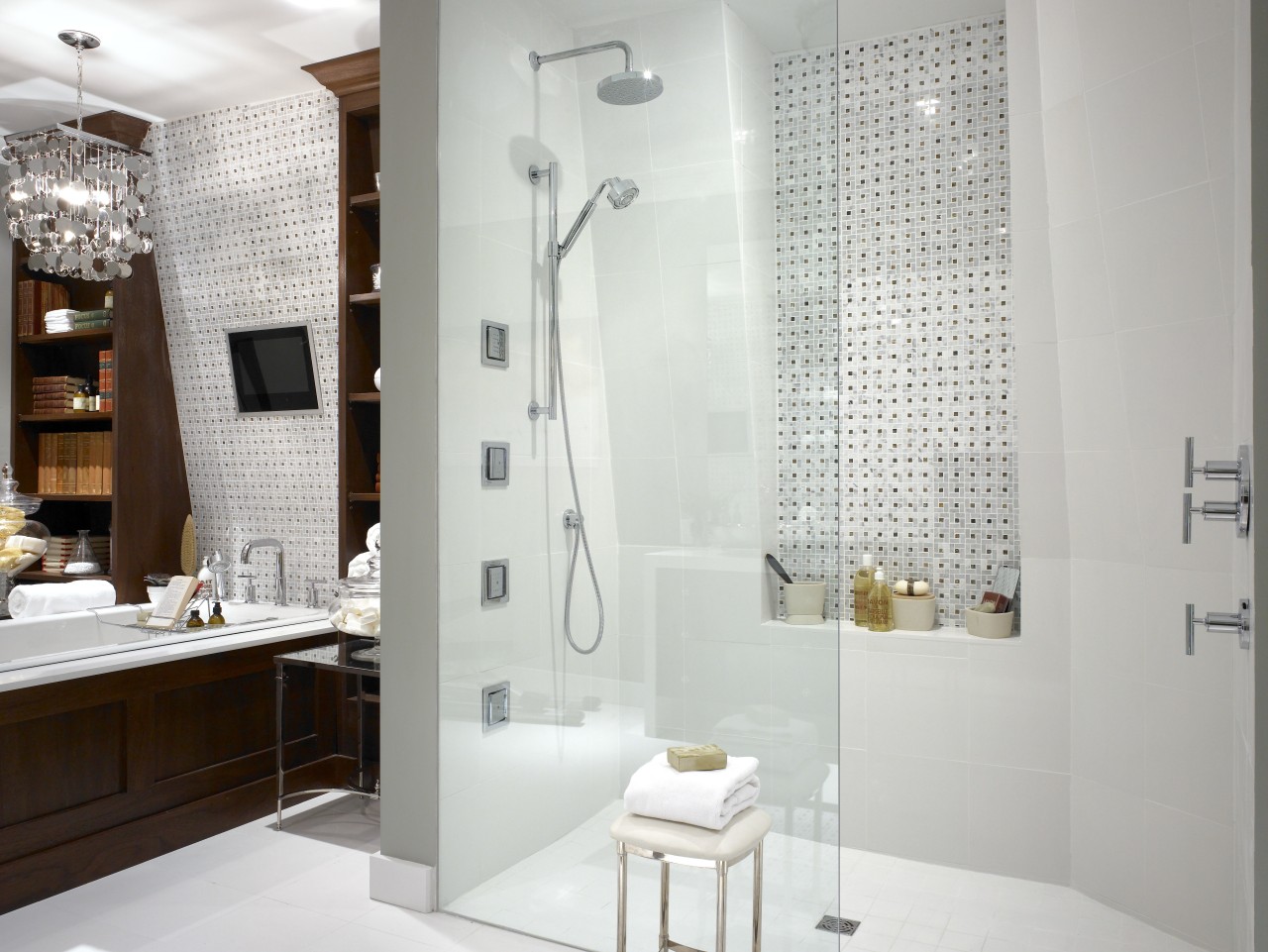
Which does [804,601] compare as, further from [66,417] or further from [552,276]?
[66,417]

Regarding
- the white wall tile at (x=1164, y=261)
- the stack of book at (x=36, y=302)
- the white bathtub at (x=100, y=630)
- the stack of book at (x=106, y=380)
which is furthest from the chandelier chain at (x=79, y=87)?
the white wall tile at (x=1164, y=261)

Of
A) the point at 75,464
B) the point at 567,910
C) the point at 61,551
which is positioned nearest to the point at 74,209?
the point at 75,464

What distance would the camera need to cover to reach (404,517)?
272cm

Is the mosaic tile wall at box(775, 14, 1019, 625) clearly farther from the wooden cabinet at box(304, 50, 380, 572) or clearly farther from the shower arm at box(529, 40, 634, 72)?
the wooden cabinet at box(304, 50, 380, 572)

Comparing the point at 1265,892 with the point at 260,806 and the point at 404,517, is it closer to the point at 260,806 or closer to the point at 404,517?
the point at 404,517

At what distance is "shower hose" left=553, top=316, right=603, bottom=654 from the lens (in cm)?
238

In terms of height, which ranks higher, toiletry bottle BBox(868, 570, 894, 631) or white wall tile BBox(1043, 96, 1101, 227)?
white wall tile BBox(1043, 96, 1101, 227)

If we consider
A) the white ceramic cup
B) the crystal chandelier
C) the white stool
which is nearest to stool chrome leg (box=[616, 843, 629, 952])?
the white stool

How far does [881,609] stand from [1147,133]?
1.67 metres

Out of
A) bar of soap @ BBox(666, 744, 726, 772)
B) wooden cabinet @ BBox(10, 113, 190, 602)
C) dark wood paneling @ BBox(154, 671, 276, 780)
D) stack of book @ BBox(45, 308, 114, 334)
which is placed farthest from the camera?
stack of book @ BBox(45, 308, 114, 334)

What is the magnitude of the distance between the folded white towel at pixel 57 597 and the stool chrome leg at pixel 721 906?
307cm

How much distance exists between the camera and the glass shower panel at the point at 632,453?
2.22 meters

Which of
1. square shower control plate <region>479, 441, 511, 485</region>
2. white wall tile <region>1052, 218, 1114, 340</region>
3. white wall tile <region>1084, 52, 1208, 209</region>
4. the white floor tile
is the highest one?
white wall tile <region>1084, 52, 1208, 209</region>

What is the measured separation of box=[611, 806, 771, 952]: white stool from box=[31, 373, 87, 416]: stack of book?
12.6ft
